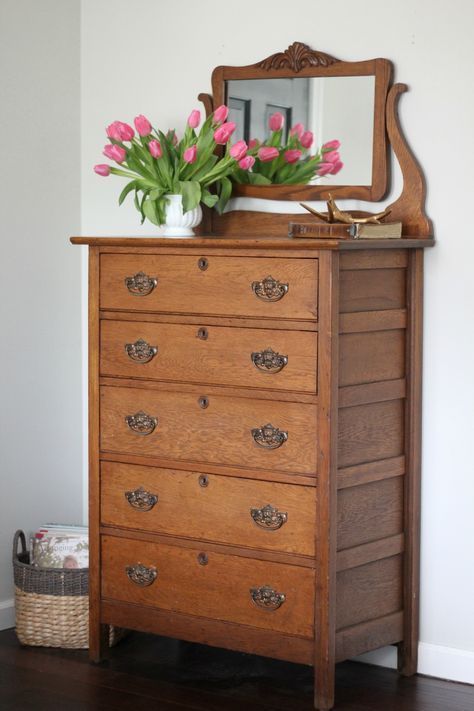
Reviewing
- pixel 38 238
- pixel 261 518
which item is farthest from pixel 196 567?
pixel 38 238

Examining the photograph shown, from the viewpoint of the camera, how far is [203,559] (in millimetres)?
2832

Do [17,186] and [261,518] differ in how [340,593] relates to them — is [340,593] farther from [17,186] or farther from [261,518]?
[17,186]

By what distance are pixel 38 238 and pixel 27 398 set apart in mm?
494

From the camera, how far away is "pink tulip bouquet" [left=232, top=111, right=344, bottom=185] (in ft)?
9.84

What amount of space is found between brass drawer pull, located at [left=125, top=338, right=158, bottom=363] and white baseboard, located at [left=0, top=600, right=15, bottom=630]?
3.11 ft

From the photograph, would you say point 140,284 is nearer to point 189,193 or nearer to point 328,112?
point 189,193

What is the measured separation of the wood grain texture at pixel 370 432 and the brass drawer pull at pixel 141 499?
1.75ft

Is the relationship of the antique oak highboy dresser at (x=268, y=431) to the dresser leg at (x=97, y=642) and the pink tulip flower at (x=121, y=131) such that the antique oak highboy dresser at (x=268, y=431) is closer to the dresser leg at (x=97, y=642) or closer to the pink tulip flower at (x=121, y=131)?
the dresser leg at (x=97, y=642)

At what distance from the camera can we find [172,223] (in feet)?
9.84

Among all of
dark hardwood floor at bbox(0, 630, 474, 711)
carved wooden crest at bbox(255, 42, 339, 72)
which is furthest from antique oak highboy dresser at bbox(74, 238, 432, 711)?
carved wooden crest at bbox(255, 42, 339, 72)

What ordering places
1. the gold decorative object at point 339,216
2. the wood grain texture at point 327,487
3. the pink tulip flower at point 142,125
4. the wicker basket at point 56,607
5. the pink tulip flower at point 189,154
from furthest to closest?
the wicker basket at point 56,607 < the pink tulip flower at point 142,125 < the pink tulip flower at point 189,154 < the gold decorative object at point 339,216 < the wood grain texture at point 327,487

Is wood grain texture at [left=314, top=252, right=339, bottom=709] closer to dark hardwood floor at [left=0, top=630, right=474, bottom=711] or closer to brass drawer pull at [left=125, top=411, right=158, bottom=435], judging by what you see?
→ dark hardwood floor at [left=0, top=630, right=474, bottom=711]

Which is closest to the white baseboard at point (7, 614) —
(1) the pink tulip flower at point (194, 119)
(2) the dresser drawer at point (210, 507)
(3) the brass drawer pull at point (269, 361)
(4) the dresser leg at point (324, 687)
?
(2) the dresser drawer at point (210, 507)

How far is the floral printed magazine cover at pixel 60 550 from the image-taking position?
3.21 metres
